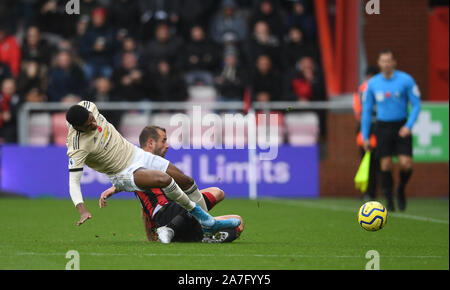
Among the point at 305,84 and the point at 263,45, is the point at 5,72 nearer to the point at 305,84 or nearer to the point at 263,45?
the point at 263,45

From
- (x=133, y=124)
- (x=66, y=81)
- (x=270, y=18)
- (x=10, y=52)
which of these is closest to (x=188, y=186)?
(x=133, y=124)

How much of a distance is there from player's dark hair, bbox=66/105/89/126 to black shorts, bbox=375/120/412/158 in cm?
572

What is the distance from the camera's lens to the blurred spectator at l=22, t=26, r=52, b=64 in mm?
18875

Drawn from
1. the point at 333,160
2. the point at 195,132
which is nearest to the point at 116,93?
the point at 195,132

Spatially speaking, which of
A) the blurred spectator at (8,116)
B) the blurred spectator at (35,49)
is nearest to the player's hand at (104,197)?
the blurred spectator at (8,116)

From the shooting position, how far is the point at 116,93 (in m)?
18.0

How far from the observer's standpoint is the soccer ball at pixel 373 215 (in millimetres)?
9969

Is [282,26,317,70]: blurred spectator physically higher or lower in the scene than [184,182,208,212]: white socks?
higher

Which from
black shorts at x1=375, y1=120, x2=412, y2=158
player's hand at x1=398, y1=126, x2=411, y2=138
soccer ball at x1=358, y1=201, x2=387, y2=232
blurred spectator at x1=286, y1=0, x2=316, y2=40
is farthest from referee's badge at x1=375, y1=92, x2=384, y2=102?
blurred spectator at x1=286, y1=0, x2=316, y2=40

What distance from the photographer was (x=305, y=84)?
1838cm

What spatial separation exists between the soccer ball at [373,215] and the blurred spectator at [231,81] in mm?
8261

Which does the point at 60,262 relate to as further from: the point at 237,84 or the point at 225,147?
the point at 237,84

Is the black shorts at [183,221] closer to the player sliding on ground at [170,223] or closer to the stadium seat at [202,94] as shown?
the player sliding on ground at [170,223]

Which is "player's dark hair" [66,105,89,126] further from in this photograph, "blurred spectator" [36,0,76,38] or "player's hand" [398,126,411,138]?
"blurred spectator" [36,0,76,38]
